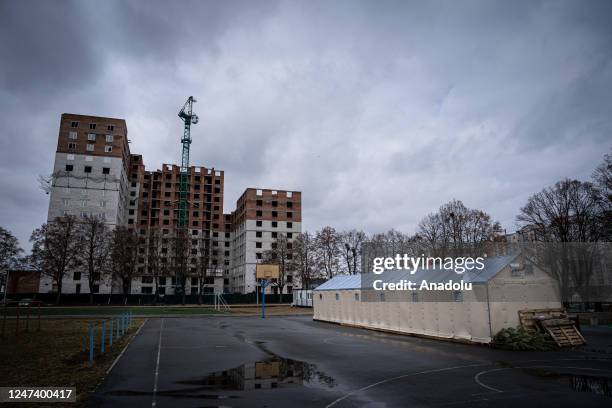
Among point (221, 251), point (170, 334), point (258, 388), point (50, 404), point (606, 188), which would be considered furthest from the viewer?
point (221, 251)

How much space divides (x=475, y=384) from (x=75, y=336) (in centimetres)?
2282

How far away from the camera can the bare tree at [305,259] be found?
3118 inches

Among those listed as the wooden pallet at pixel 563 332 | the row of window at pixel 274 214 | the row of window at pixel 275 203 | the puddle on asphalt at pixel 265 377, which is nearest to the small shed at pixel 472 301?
the wooden pallet at pixel 563 332

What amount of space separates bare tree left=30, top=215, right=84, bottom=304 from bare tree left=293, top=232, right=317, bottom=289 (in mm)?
38989

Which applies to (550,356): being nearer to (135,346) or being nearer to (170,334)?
(135,346)

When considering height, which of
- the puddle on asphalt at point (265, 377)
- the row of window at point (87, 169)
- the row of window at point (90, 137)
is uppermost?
the row of window at point (90, 137)

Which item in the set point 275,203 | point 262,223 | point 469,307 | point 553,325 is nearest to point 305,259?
point 262,223

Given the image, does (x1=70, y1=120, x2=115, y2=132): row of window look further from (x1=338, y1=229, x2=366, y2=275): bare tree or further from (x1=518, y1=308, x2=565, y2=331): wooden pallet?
(x1=518, y1=308, x2=565, y2=331): wooden pallet

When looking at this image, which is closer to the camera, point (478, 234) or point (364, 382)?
point (364, 382)

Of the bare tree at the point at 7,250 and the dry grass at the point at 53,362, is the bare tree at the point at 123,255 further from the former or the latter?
the dry grass at the point at 53,362

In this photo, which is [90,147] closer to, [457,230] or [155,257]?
[155,257]

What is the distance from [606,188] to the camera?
3603cm

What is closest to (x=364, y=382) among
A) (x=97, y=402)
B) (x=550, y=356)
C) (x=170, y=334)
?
(x=97, y=402)

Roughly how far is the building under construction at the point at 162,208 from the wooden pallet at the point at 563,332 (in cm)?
6848
